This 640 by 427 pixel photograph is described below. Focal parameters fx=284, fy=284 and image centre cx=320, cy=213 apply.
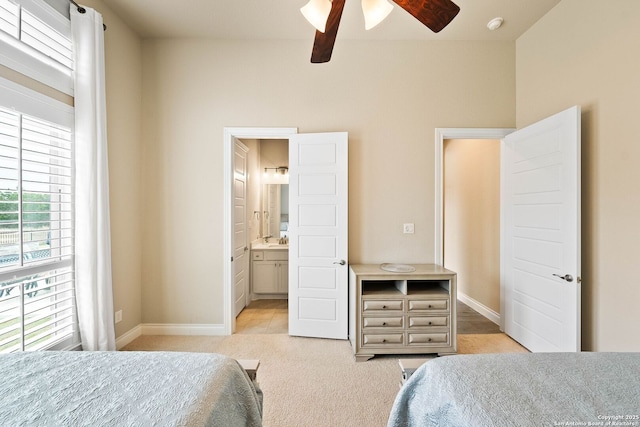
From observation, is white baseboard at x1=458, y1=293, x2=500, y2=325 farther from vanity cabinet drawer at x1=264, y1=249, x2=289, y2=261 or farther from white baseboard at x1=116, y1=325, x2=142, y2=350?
white baseboard at x1=116, y1=325, x2=142, y2=350

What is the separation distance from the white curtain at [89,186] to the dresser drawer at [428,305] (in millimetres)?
2602

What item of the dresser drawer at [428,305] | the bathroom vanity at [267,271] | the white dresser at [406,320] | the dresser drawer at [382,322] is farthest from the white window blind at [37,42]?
the dresser drawer at [428,305]

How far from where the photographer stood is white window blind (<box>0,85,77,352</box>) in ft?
5.72

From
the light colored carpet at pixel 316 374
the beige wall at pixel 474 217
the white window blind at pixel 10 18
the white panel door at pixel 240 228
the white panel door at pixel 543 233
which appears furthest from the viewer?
the beige wall at pixel 474 217

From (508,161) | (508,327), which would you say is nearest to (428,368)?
(508,327)

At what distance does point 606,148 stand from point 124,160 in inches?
162

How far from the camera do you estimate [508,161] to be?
2973 mm

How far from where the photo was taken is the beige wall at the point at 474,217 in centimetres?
344

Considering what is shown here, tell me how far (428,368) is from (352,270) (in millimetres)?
1554

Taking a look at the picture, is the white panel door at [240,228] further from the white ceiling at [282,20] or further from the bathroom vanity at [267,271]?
the white ceiling at [282,20]

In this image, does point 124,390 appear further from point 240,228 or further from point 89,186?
point 240,228

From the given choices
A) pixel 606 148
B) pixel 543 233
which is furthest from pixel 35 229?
pixel 606 148

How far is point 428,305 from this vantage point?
261 cm

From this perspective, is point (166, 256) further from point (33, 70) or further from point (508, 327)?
point (508, 327)
